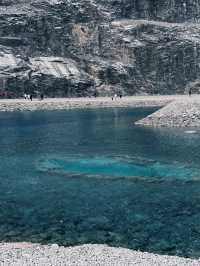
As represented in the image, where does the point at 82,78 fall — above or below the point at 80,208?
above

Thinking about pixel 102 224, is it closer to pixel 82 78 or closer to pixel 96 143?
pixel 96 143

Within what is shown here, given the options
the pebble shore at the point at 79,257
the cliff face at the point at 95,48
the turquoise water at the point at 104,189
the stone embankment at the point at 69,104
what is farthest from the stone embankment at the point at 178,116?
the cliff face at the point at 95,48

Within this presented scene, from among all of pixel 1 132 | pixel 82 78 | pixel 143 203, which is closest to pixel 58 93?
pixel 82 78

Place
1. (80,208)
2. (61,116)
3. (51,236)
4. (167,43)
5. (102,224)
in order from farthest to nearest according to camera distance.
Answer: (167,43), (61,116), (80,208), (102,224), (51,236)

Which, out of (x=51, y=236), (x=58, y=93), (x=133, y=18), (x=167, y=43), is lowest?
(x=51, y=236)

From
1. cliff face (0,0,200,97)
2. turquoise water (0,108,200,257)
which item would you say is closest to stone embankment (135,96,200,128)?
turquoise water (0,108,200,257)

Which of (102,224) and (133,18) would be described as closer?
(102,224)

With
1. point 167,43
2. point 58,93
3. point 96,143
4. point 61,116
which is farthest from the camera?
point 167,43

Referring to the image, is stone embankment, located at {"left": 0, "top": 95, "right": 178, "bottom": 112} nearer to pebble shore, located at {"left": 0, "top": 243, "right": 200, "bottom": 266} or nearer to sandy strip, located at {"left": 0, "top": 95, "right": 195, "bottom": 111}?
sandy strip, located at {"left": 0, "top": 95, "right": 195, "bottom": 111}
